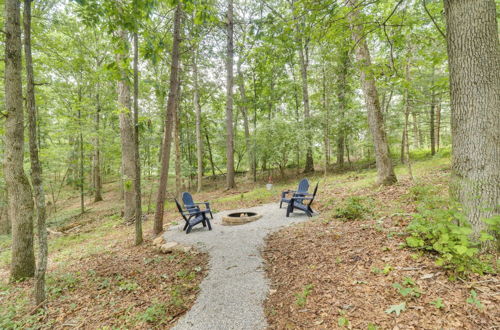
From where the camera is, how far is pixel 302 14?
11.8 feet

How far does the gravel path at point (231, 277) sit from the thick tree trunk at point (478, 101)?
115 inches

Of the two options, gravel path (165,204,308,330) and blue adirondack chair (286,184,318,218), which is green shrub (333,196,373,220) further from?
gravel path (165,204,308,330)

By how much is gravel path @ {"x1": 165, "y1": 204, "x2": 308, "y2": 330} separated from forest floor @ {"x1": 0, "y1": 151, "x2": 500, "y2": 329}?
174 mm

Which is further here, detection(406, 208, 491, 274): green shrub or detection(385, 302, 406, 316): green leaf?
detection(406, 208, 491, 274): green shrub

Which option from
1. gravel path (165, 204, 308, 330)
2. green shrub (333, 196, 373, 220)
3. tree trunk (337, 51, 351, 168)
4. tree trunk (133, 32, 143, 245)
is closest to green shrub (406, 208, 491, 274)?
green shrub (333, 196, 373, 220)

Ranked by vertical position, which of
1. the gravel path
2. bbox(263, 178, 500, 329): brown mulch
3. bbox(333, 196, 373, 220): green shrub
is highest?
bbox(333, 196, 373, 220): green shrub

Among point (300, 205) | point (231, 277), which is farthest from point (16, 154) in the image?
point (300, 205)

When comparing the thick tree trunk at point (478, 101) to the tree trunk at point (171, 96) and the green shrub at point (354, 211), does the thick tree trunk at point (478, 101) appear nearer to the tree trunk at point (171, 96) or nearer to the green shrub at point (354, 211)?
the green shrub at point (354, 211)

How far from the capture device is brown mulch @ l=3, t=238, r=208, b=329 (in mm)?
2721

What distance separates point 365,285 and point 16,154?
6.09 m

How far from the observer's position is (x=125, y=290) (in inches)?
135

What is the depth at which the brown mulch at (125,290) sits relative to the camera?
272cm

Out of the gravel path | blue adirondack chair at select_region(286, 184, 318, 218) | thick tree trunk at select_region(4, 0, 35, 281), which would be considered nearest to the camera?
the gravel path

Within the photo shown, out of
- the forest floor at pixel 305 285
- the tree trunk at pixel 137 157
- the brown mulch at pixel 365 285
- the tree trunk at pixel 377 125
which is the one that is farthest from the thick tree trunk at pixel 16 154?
the tree trunk at pixel 377 125
